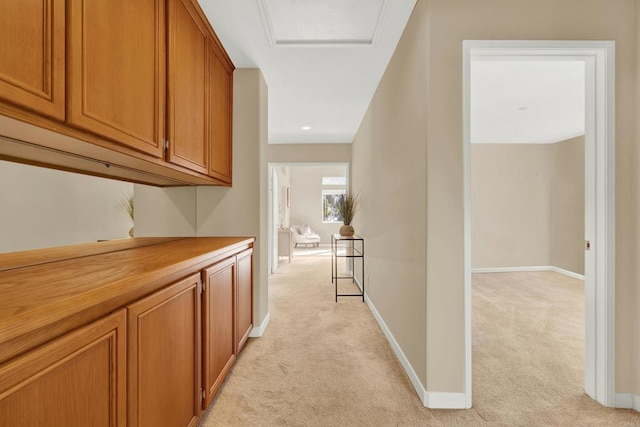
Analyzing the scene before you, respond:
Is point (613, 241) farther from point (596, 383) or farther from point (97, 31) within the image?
point (97, 31)

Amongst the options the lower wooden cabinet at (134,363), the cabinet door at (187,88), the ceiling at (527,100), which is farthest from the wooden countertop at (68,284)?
the ceiling at (527,100)

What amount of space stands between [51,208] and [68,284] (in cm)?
68

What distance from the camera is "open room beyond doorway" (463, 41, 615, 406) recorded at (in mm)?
1743

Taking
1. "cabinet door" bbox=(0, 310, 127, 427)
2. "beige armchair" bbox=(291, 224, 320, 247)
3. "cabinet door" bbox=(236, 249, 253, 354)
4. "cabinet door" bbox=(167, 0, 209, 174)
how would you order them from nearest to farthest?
"cabinet door" bbox=(0, 310, 127, 427) < "cabinet door" bbox=(167, 0, 209, 174) < "cabinet door" bbox=(236, 249, 253, 354) < "beige armchair" bbox=(291, 224, 320, 247)

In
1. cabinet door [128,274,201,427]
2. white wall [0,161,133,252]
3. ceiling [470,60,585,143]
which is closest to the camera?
cabinet door [128,274,201,427]

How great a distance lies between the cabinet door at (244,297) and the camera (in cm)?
220

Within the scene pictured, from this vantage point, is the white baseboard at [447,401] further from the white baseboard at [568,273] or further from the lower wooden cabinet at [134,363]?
the white baseboard at [568,273]

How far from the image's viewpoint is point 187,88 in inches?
73.6

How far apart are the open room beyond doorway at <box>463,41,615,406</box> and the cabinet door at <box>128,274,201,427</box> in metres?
1.52

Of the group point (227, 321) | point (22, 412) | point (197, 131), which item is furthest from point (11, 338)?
point (197, 131)

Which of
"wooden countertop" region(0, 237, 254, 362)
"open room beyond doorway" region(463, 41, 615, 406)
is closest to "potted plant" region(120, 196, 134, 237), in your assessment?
"wooden countertop" region(0, 237, 254, 362)

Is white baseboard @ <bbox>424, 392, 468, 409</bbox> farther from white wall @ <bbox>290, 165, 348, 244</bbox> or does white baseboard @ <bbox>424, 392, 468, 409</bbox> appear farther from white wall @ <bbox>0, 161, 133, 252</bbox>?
white wall @ <bbox>290, 165, 348, 244</bbox>

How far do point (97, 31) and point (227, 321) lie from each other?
Answer: 1646 mm

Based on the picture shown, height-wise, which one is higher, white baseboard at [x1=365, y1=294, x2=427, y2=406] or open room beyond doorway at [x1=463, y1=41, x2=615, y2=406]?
open room beyond doorway at [x1=463, y1=41, x2=615, y2=406]
